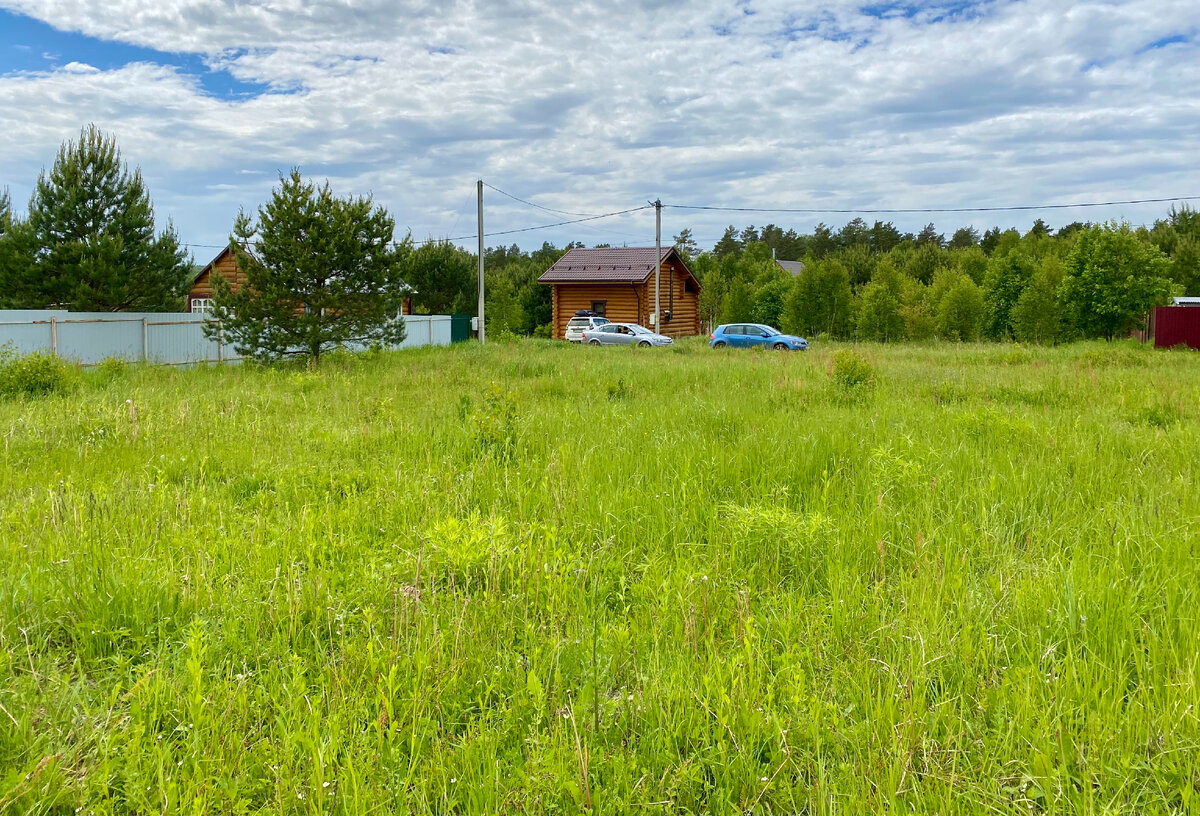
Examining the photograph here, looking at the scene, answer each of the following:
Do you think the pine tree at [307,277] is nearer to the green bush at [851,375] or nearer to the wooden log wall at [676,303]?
the green bush at [851,375]

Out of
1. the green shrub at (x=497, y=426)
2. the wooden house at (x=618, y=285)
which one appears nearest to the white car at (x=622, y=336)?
the wooden house at (x=618, y=285)

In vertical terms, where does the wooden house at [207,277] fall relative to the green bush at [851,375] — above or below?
above

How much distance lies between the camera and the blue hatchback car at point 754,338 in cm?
2989

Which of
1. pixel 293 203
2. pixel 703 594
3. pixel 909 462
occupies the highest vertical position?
pixel 293 203

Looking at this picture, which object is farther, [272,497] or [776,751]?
[272,497]

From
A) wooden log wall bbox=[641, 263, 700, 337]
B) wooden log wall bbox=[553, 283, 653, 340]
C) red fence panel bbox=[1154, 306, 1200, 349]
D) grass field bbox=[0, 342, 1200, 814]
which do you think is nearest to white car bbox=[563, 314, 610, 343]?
wooden log wall bbox=[553, 283, 653, 340]

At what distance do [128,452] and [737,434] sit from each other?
634cm

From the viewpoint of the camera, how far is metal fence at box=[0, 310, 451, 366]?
17.1 meters

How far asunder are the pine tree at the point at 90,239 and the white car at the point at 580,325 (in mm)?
18954

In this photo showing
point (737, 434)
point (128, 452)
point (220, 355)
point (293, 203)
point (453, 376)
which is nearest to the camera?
point (128, 452)

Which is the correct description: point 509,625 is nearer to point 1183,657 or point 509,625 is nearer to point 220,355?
point 1183,657

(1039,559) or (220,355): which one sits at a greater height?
(220,355)

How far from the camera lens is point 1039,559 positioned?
412cm

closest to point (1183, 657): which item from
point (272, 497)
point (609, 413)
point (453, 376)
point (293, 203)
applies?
point (272, 497)
